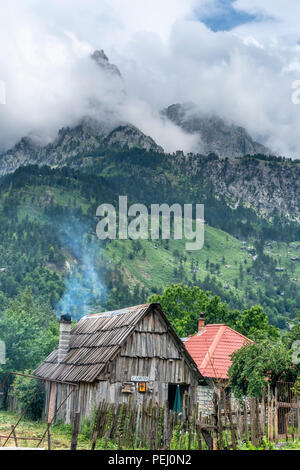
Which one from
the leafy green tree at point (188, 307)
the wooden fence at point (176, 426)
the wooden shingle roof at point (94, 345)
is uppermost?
the leafy green tree at point (188, 307)

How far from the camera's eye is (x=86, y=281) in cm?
15062

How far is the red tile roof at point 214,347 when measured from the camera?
32219mm

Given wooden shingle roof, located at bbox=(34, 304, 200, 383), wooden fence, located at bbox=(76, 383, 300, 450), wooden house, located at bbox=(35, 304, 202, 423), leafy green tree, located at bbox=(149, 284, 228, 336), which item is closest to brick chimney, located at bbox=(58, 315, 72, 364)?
wooden shingle roof, located at bbox=(34, 304, 200, 383)

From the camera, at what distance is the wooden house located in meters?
24.3

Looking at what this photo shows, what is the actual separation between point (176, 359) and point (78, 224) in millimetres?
151453

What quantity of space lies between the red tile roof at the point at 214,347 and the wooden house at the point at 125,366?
14.2 ft

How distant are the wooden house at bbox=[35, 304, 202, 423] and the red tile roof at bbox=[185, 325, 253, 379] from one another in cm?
432

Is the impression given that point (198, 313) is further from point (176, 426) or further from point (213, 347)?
point (176, 426)

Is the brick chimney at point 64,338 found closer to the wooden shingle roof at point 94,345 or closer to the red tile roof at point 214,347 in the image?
Result: the wooden shingle roof at point 94,345

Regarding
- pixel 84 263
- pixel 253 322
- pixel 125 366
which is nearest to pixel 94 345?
pixel 125 366

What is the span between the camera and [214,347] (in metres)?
34.2

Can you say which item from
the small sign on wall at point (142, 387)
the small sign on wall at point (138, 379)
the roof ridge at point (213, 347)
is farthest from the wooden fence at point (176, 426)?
the roof ridge at point (213, 347)

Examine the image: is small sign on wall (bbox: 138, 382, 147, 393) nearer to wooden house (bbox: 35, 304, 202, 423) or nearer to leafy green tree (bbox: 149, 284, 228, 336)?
wooden house (bbox: 35, 304, 202, 423)
